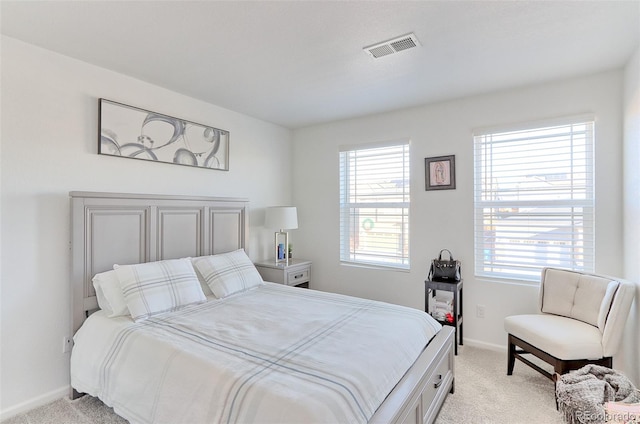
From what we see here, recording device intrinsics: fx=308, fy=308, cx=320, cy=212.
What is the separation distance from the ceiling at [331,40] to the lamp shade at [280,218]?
54.8 inches

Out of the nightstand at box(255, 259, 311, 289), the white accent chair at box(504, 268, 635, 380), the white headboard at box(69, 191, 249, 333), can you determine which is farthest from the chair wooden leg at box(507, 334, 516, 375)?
the white headboard at box(69, 191, 249, 333)

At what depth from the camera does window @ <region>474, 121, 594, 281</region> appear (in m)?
2.71

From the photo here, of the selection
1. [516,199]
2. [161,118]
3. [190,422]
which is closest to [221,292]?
[190,422]

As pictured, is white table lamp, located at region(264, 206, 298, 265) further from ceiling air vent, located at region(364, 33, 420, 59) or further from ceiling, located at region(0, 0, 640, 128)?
ceiling air vent, located at region(364, 33, 420, 59)

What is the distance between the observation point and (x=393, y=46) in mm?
2158

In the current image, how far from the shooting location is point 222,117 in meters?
3.50

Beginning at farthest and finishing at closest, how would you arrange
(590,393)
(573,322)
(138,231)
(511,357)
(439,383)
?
(138,231)
(511,357)
(573,322)
(439,383)
(590,393)

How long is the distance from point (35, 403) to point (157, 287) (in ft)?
3.67

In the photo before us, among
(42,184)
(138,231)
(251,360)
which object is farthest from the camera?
(138,231)

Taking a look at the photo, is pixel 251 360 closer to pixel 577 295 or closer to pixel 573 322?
pixel 573 322

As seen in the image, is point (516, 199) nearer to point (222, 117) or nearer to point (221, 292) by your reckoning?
point (221, 292)

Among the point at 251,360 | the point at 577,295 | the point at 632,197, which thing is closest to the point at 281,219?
the point at 251,360

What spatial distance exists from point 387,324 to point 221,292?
1460mm

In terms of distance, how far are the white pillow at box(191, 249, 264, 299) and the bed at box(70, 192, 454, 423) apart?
0.01 meters
